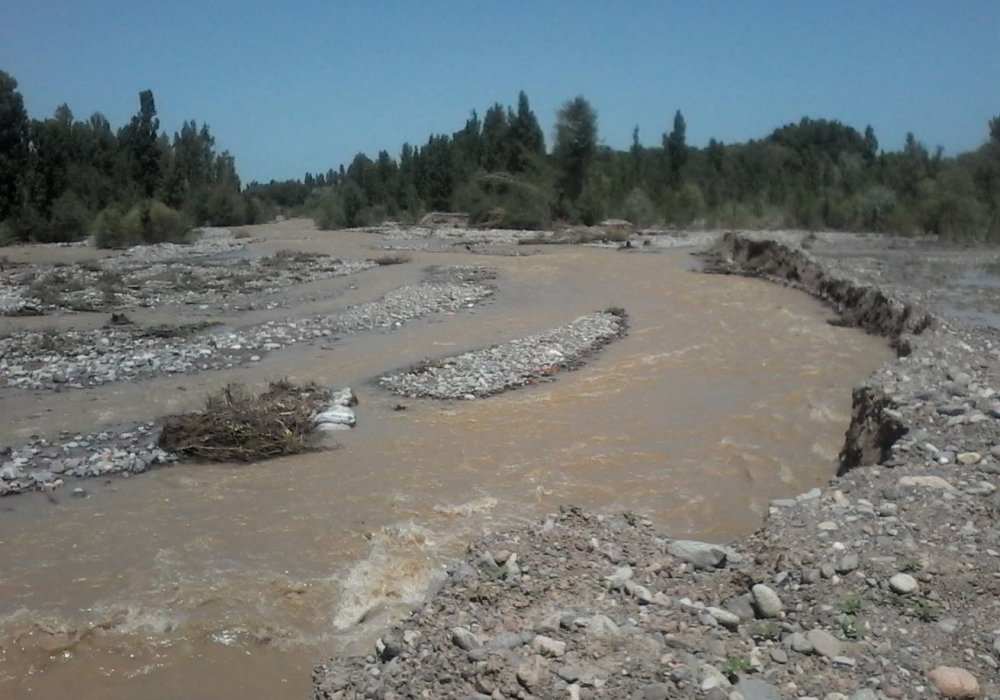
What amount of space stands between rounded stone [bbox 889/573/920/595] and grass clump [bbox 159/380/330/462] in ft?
21.6

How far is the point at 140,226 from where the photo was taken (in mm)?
35312

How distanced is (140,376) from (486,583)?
8831 millimetres

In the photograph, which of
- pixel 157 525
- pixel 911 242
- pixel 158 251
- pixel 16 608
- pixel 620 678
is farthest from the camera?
pixel 911 242

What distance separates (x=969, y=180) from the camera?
1423 inches

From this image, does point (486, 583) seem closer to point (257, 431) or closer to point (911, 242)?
point (257, 431)

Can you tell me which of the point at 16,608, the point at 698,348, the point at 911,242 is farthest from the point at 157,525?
the point at 911,242

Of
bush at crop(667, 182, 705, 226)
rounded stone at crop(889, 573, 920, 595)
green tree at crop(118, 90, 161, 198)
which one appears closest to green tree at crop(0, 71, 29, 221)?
green tree at crop(118, 90, 161, 198)

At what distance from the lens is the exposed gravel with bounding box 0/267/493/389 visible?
12461 millimetres

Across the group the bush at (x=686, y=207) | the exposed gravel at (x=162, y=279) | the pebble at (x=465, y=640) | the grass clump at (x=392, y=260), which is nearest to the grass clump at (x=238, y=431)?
the pebble at (x=465, y=640)

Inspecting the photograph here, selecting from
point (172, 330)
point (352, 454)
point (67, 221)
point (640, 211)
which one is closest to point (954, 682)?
point (352, 454)

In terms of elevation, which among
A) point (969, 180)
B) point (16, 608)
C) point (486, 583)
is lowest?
point (16, 608)

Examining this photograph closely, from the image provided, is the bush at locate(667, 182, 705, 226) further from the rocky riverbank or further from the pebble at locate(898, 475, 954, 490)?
the pebble at locate(898, 475, 954, 490)

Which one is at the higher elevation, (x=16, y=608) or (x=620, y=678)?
(x=620, y=678)

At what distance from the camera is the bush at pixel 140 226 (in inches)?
1346
